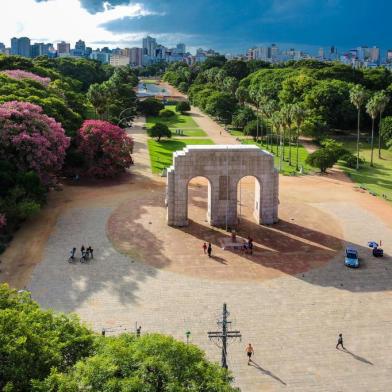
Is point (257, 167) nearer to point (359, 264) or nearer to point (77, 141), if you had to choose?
point (359, 264)

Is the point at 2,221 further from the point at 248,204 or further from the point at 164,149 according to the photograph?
the point at 164,149

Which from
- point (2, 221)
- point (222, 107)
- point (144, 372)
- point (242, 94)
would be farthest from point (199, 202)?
point (242, 94)

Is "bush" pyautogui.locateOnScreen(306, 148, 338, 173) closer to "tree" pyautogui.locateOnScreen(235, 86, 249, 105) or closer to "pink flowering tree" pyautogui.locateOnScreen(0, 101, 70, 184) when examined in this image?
"pink flowering tree" pyautogui.locateOnScreen(0, 101, 70, 184)

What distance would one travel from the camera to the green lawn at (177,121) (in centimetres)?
10444

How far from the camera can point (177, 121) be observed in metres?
111

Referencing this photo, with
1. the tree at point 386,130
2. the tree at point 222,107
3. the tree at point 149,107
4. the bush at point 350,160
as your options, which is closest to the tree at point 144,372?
the bush at point 350,160

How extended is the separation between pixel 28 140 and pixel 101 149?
1266 centimetres

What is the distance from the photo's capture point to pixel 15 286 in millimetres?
33250

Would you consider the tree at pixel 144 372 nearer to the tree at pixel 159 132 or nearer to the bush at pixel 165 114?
the tree at pixel 159 132

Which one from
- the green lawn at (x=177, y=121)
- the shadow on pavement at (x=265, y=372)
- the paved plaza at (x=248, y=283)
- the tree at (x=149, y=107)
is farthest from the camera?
the tree at (x=149, y=107)

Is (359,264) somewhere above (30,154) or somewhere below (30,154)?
below

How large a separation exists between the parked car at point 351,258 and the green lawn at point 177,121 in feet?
226

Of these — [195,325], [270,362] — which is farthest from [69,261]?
[270,362]

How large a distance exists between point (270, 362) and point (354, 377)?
13.5 ft
